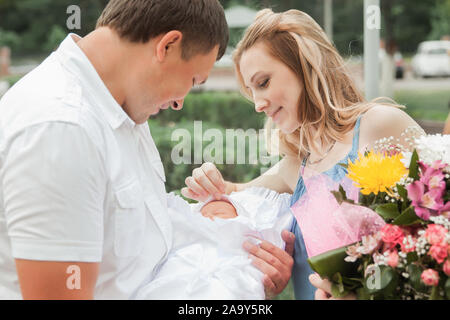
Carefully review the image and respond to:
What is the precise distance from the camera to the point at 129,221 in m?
1.65

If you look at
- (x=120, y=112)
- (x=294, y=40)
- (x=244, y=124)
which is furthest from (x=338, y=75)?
(x=244, y=124)

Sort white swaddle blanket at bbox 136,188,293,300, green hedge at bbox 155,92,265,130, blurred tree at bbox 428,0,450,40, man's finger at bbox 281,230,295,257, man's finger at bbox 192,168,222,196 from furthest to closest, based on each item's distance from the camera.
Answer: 1. blurred tree at bbox 428,0,450,40
2. green hedge at bbox 155,92,265,130
3. man's finger at bbox 192,168,222,196
4. man's finger at bbox 281,230,295,257
5. white swaddle blanket at bbox 136,188,293,300

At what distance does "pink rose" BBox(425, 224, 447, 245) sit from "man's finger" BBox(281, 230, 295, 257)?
0.81 metres

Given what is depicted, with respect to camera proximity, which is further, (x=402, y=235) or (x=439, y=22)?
(x=439, y=22)

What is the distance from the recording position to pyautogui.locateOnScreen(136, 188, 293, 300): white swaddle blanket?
5.74ft

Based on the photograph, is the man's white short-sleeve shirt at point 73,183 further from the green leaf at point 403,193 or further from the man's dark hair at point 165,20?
the green leaf at point 403,193

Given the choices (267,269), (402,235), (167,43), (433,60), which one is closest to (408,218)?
(402,235)

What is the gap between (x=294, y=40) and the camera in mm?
2402

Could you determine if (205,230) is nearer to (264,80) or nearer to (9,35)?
(264,80)

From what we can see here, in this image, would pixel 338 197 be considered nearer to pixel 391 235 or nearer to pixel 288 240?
pixel 391 235

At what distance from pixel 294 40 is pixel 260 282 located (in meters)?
1.08

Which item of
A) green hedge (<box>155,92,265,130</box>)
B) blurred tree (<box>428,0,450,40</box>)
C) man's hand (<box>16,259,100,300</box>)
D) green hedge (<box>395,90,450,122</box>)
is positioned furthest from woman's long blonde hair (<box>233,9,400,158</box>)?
blurred tree (<box>428,0,450,40</box>)

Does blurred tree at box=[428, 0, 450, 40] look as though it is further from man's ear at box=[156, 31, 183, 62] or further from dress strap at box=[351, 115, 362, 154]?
man's ear at box=[156, 31, 183, 62]

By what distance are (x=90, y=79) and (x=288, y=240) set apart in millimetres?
1030
